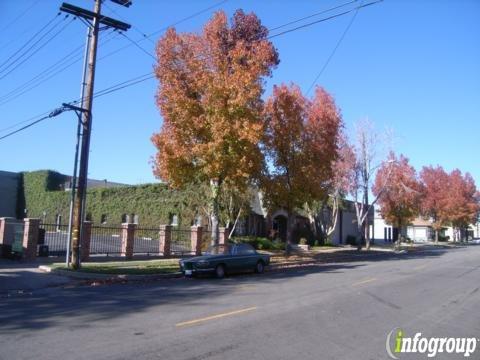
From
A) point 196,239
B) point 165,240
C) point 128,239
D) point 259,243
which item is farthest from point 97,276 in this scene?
point 259,243

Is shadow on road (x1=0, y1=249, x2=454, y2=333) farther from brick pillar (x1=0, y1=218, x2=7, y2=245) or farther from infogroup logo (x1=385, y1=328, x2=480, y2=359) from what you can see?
brick pillar (x1=0, y1=218, x2=7, y2=245)

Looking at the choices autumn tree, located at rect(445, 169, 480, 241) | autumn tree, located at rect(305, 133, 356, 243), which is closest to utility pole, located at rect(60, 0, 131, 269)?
autumn tree, located at rect(305, 133, 356, 243)

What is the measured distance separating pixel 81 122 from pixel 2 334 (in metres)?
12.8

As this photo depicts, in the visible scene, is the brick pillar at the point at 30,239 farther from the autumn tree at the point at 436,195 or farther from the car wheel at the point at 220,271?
the autumn tree at the point at 436,195

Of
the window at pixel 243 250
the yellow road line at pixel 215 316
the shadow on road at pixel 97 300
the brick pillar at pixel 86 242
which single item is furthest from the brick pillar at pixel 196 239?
the yellow road line at pixel 215 316

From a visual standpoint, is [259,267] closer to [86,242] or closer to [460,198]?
[86,242]

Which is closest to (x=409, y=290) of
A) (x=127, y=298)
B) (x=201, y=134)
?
(x=127, y=298)

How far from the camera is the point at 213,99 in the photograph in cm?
2344

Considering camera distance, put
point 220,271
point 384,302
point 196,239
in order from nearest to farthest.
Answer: point 384,302 < point 220,271 < point 196,239

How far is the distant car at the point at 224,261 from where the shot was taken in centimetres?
1912

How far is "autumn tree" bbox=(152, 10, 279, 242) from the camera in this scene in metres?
23.1

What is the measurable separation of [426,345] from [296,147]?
22.7 m

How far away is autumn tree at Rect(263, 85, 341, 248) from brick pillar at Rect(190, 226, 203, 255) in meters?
4.64

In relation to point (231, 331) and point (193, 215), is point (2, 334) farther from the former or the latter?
point (193, 215)
